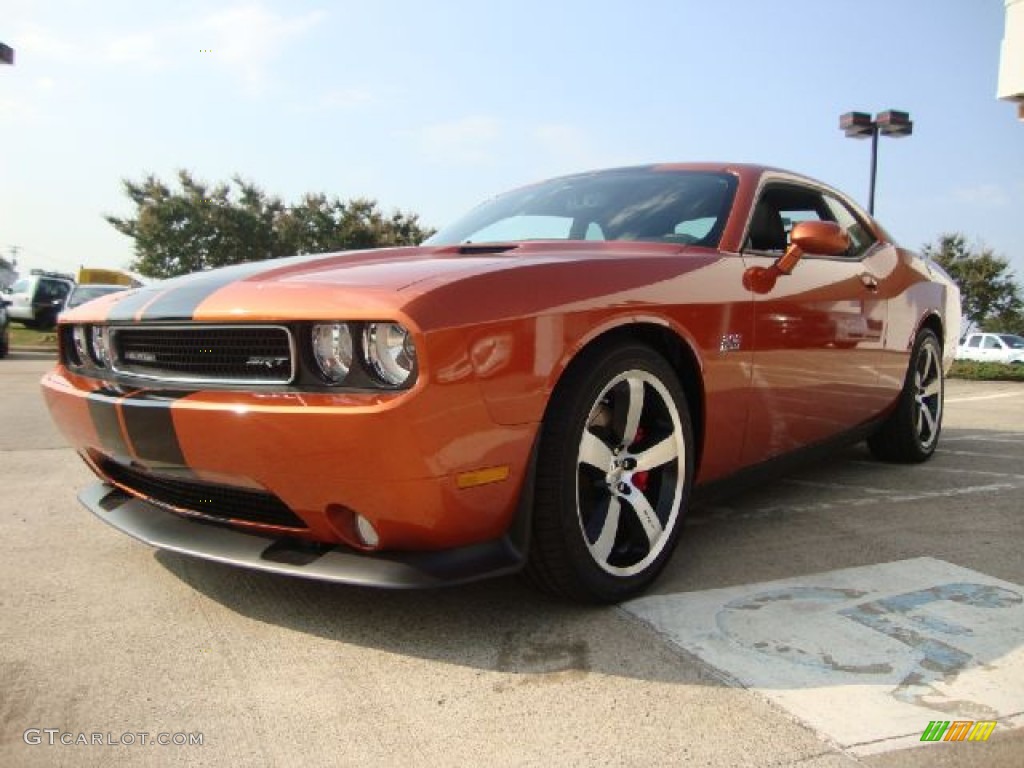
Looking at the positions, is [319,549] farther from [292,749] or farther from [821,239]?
[821,239]

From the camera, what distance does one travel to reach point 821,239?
2.78m

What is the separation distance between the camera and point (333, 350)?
6.14ft

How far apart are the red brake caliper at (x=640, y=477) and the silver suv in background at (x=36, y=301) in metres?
20.2

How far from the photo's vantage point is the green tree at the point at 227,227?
2902cm

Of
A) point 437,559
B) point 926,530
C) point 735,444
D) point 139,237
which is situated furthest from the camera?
point 139,237

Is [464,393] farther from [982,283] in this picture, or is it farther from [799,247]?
[982,283]

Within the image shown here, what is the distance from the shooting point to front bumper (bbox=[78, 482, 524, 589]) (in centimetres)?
185

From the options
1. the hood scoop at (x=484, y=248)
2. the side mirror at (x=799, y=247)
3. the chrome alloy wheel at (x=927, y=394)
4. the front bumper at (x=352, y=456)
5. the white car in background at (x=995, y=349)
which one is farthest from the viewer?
the white car in background at (x=995, y=349)

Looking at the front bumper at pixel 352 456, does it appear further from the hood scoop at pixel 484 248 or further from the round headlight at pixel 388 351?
the hood scoop at pixel 484 248

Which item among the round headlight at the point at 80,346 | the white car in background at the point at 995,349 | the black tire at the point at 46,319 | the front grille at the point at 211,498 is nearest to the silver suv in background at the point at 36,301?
the black tire at the point at 46,319

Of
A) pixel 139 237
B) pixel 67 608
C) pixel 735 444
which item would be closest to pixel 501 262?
pixel 735 444

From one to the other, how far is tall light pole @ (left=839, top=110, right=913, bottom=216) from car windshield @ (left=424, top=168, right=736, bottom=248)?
12231 mm

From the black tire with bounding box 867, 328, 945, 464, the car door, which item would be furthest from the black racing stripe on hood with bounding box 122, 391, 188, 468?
the black tire with bounding box 867, 328, 945, 464

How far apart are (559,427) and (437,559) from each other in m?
0.43
